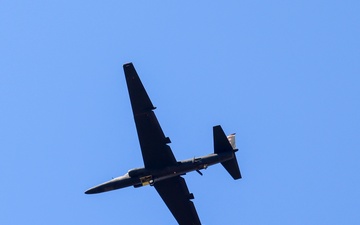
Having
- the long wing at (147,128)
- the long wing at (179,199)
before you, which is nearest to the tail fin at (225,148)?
the long wing at (147,128)

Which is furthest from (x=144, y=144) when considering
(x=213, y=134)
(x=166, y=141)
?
(x=213, y=134)

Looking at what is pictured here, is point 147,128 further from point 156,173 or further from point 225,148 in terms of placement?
point 225,148

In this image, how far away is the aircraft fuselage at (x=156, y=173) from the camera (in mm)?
78750

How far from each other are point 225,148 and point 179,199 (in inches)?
391

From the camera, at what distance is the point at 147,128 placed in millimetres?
78500

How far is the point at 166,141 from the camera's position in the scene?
259 ft

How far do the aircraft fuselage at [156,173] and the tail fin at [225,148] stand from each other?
1.76ft

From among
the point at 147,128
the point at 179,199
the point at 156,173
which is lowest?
the point at 179,199

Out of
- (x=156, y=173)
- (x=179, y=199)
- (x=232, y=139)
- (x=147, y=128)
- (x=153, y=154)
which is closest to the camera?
(x=147, y=128)

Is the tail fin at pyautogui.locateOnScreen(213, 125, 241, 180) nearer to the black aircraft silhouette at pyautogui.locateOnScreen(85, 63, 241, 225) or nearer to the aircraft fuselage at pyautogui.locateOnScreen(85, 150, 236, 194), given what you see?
the black aircraft silhouette at pyautogui.locateOnScreen(85, 63, 241, 225)

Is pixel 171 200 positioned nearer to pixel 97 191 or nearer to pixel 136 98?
pixel 97 191

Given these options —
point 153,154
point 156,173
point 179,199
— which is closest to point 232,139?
point 153,154

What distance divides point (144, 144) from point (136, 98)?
17.1 feet

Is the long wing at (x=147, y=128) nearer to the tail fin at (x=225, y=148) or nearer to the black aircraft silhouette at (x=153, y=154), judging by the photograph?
the black aircraft silhouette at (x=153, y=154)
